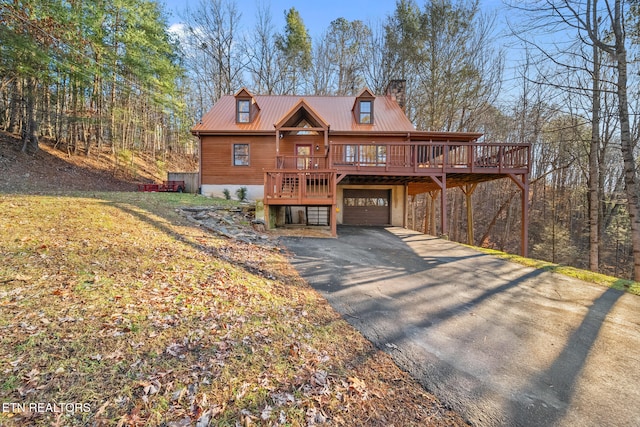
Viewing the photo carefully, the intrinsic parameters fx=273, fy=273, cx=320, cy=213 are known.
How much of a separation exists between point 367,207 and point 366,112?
5523mm

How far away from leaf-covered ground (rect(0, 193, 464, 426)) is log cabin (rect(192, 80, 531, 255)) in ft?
20.8

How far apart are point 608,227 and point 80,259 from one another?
85.5ft

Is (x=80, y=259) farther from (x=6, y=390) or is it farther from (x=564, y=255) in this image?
(x=564, y=255)

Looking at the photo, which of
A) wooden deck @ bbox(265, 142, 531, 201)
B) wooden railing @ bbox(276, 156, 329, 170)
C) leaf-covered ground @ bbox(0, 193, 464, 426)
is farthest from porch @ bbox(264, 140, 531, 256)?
leaf-covered ground @ bbox(0, 193, 464, 426)

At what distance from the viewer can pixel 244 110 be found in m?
15.5

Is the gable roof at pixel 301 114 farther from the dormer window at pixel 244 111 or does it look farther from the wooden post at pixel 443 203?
the wooden post at pixel 443 203

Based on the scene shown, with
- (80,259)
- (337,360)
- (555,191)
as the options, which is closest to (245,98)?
(80,259)

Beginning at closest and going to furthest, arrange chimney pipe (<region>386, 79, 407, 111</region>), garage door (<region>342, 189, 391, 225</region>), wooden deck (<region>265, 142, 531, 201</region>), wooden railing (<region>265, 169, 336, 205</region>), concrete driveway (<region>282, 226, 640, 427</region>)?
concrete driveway (<region>282, 226, 640, 427</region>) → wooden railing (<region>265, 169, 336, 205</region>) → wooden deck (<region>265, 142, 531, 201</region>) → garage door (<region>342, 189, 391, 225</region>) → chimney pipe (<region>386, 79, 407, 111</region>)

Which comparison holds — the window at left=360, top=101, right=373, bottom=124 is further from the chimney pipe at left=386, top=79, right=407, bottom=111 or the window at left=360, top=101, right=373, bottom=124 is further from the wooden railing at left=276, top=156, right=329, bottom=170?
the wooden railing at left=276, top=156, right=329, bottom=170

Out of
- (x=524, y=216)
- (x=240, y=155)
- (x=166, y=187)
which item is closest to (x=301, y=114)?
(x=240, y=155)

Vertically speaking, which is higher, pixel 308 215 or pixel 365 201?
pixel 365 201

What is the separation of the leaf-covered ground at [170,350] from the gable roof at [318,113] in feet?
36.7

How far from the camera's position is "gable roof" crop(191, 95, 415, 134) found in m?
14.7

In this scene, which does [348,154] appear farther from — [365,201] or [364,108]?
[364,108]
